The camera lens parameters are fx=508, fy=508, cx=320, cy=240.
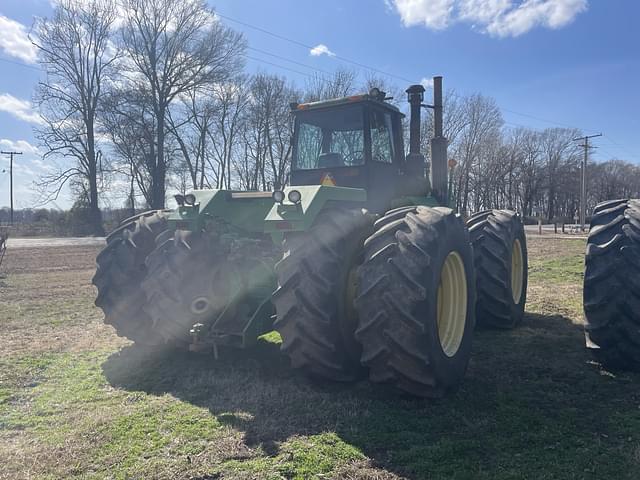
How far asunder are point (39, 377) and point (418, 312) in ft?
12.6

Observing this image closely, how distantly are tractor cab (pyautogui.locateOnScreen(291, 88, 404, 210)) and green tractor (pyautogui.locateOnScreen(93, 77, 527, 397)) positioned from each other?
0.02 meters

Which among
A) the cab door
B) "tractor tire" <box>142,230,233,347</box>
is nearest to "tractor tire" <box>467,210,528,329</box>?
the cab door

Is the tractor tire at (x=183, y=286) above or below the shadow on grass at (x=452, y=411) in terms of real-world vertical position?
above

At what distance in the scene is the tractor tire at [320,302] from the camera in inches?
154

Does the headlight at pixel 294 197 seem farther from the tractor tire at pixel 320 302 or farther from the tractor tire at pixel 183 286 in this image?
the tractor tire at pixel 183 286

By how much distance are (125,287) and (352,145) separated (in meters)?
3.02

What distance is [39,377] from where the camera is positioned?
16.5 ft

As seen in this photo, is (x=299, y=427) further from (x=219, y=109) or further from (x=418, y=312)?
(x=219, y=109)

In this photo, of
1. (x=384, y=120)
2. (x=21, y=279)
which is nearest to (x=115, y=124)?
(x=21, y=279)

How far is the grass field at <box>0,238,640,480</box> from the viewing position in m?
3.15

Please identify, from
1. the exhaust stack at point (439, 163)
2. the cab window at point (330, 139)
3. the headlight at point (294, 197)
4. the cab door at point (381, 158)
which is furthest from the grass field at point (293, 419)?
the exhaust stack at point (439, 163)

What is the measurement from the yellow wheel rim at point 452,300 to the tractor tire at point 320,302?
0.87 m

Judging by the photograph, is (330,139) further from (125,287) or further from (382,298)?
(382,298)

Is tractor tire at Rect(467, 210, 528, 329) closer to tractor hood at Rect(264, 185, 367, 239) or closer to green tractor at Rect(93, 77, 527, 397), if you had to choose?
green tractor at Rect(93, 77, 527, 397)
